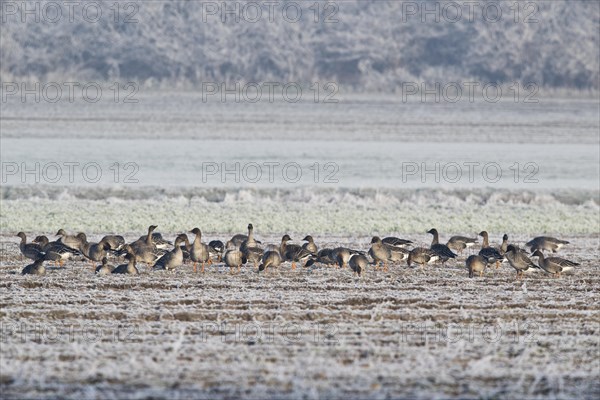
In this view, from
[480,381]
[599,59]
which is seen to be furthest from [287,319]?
[599,59]

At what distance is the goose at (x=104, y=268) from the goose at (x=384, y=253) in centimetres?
386

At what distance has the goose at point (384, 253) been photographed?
1639 centimetres

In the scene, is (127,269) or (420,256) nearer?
(127,269)

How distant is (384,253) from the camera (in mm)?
16500

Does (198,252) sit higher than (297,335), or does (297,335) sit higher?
(198,252)

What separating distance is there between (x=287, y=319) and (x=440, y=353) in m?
2.24

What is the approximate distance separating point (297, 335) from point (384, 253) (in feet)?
18.7

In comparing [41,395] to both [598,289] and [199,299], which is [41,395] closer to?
[199,299]

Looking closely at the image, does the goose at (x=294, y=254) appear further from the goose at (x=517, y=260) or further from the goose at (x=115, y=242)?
the goose at (x=517, y=260)

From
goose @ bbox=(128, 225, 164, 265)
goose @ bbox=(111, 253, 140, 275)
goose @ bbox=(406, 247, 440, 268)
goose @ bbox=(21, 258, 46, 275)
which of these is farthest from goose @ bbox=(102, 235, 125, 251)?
goose @ bbox=(406, 247, 440, 268)

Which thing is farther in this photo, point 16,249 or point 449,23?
point 449,23

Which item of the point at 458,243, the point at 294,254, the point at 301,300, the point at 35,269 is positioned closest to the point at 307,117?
the point at 458,243

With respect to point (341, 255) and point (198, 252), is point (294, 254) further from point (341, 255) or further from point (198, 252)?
point (198, 252)

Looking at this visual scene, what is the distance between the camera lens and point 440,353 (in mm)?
10148
